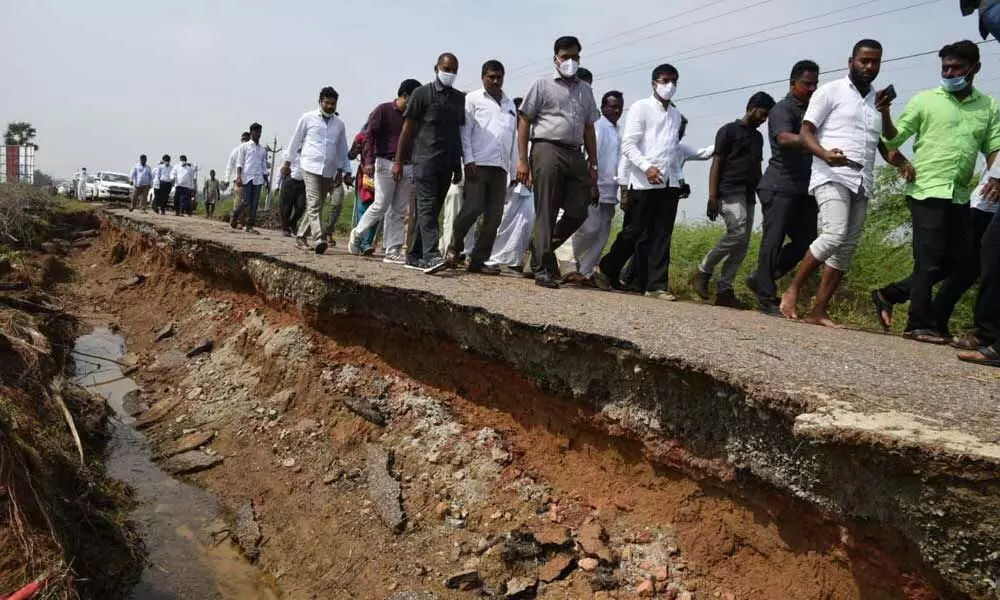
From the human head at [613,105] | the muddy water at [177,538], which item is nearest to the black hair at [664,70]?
the human head at [613,105]

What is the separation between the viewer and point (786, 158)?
16.1 feet

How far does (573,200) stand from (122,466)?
3.56 m

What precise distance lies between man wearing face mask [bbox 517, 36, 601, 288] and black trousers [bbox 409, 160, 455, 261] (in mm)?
830

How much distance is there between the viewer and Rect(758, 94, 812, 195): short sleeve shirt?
4.86 metres

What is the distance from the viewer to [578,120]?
16.5ft

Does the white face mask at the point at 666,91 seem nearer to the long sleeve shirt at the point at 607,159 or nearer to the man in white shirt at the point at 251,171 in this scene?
the long sleeve shirt at the point at 607,159

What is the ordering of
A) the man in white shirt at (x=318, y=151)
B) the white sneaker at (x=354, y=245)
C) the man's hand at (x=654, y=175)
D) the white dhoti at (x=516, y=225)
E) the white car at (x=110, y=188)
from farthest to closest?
the white car at (x=110, y=188) < the man in white shirt at (x=318, y=151) < the white sneaker at (x=354, y=245) < the white dhoti at (x=516, y=225) < the man's hand at (x=654, y=175)

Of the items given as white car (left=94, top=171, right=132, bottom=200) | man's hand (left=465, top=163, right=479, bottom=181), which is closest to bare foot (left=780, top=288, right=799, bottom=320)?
man's hand (left=465, top=163, right=479, bottom=181)

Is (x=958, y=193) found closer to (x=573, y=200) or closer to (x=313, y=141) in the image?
(x=573, y=200)

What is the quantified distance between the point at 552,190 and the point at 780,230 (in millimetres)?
1629

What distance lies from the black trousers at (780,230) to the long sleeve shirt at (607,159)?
60.4 inches

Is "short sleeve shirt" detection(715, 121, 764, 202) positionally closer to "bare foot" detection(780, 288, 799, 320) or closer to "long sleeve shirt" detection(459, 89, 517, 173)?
"bare foot" detection(780, 288, 799, 320)

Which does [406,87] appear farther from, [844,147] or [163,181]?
[163,181]

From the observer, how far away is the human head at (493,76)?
557 cm
